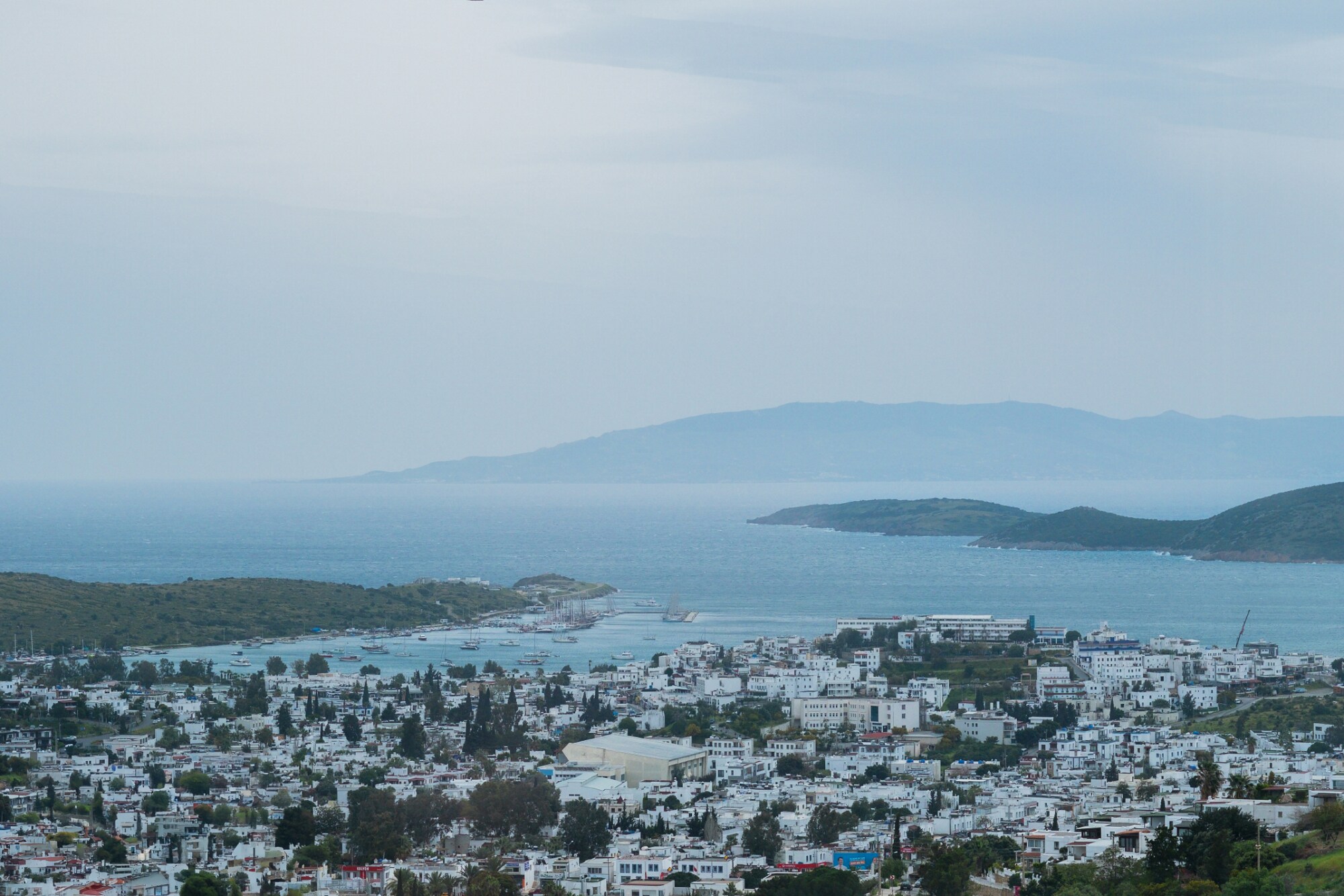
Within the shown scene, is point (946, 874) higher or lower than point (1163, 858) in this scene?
lower

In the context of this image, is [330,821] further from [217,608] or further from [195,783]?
[217,608]

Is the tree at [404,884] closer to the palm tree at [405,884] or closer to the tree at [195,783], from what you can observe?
the palm tree at [405,884]

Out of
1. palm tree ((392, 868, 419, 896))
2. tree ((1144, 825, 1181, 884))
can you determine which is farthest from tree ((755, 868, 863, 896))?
palm tree ((392, 868, 419, 896))

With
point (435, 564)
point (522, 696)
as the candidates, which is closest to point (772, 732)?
point (522, 696)

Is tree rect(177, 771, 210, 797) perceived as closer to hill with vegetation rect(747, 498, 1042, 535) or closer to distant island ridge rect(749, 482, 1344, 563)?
distant island ridge rect(749, 482, 1344, 563)

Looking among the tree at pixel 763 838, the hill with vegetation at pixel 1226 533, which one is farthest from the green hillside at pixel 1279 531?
the tree at pixel 763 838

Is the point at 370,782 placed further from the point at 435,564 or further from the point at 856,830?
the point at 435,564

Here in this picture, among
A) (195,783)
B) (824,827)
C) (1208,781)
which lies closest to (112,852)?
(195,783)
